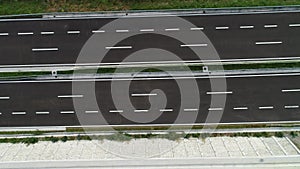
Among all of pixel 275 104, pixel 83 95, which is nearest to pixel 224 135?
pixel 275 104

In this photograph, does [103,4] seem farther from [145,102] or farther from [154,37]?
[145,102]

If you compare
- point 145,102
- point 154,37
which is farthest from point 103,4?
point 145,102

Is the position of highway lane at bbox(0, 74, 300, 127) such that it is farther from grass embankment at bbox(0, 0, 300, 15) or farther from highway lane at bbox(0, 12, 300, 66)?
grass embankment at bbox(0, 0, 300, 15)

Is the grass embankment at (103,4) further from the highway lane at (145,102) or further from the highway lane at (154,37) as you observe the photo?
the highway lane at (145,102)

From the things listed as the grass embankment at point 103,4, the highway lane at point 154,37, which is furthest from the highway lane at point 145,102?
the grass embankment at point 103,4

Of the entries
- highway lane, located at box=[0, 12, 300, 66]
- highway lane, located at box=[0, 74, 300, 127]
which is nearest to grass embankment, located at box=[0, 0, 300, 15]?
highway lane, located at box=[0, 12, 300, 66]

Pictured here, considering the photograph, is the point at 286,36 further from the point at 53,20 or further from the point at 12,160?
the point at 12,160
